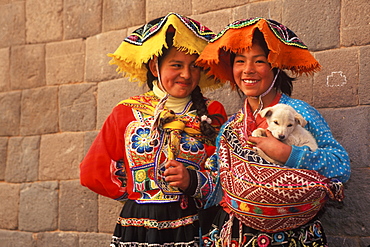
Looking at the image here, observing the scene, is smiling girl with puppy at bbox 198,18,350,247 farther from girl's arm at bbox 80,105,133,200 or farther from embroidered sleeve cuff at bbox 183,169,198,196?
girl's arm at bbox 80,105,133,200

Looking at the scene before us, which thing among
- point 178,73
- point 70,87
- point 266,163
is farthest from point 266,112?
point 70,87

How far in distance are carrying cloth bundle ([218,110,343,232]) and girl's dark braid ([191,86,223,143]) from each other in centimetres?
43

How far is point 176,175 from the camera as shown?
2.73 metres

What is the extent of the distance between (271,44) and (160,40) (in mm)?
710

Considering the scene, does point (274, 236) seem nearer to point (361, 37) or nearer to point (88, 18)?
point (361, 37)

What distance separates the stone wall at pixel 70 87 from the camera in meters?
3.46

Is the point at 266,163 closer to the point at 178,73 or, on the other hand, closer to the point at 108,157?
the point at 178,73

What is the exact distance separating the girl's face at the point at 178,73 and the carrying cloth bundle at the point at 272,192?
2.14ft

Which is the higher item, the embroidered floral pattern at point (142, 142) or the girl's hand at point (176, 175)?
the embroidered floral pattern at point (142, 142)

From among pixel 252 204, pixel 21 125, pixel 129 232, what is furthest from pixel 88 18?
pixel 252 204

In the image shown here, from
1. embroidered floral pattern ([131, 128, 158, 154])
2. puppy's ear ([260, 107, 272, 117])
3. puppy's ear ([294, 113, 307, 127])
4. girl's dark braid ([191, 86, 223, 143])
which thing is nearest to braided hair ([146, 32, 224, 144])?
girl's dark braid ([191, 86, 223, 143])

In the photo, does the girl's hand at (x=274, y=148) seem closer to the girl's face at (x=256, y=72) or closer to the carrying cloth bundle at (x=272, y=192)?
the carrying cloth bundle at (x=272, y=192)

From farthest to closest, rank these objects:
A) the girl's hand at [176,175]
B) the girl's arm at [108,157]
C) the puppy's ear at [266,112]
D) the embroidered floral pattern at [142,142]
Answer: the girl's arm at [108,157] < the embroidered floral pattern at [142,142] < the girl's hand at [176,175] < the puppy's ear at [266,112]

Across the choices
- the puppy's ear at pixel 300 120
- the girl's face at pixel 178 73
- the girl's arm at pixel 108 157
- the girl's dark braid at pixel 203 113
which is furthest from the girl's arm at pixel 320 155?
the girl's arm at pixel 108 157
